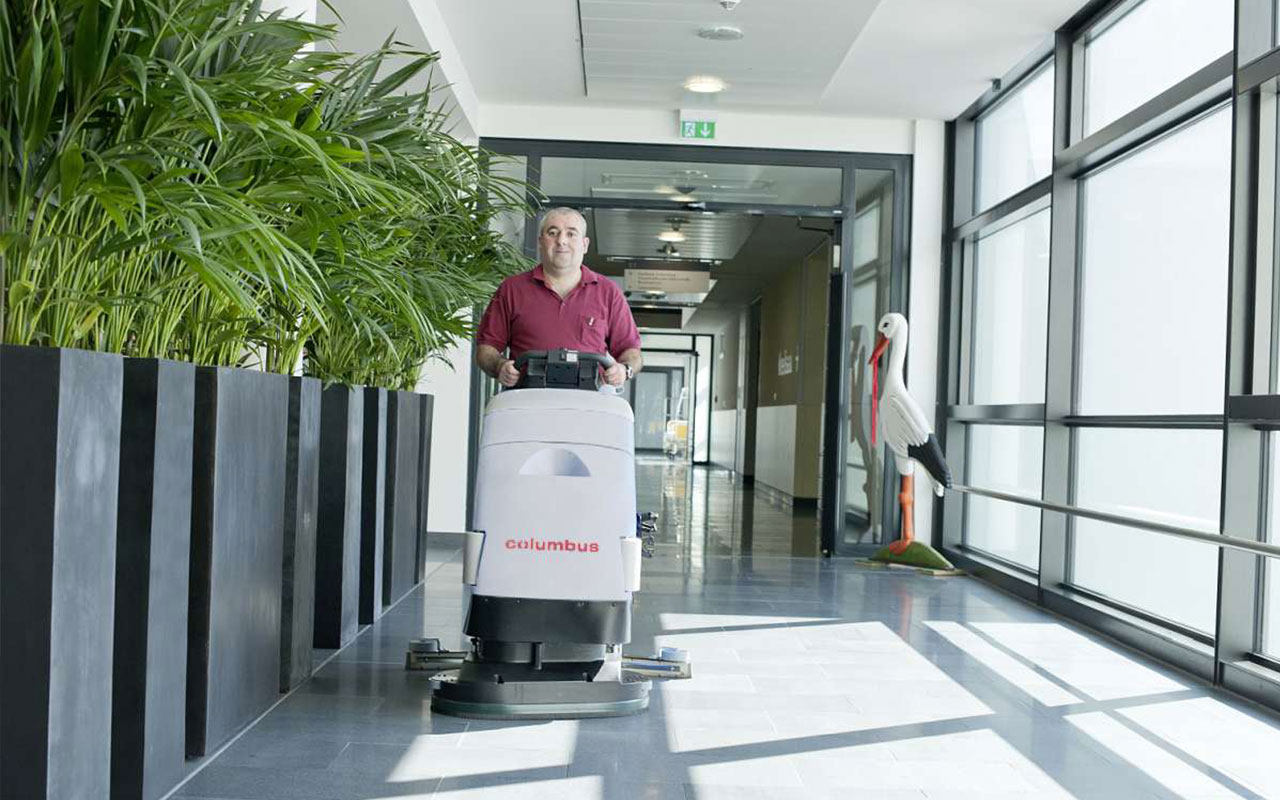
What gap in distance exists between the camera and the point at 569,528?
330 centimetres

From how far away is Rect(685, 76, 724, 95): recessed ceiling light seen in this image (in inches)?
281

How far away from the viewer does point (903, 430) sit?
281 inches

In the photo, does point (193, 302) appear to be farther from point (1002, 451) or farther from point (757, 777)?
point (1002, 451)

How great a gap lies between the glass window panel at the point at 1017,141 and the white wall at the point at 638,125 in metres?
0.97

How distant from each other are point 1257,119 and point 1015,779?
97.7 inches

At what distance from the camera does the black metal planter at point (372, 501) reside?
4.66 m

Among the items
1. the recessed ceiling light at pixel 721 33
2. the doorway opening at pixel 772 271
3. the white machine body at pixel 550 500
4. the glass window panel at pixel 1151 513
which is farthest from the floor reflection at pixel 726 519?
the white machine body at pixel 550 500

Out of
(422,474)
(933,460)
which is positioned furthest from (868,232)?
(422,474)

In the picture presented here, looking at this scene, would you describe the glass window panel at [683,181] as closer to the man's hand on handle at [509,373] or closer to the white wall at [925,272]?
the white wall at [925,272]

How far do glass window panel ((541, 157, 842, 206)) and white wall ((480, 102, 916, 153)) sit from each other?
151mm

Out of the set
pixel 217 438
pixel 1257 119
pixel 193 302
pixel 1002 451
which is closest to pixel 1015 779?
pixel 217 438

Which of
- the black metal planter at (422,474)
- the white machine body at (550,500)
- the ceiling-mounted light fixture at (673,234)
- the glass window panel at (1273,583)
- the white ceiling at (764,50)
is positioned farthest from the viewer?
the ceiling-mounted light fixture at (673,234)

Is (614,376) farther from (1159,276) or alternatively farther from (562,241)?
(1159,276)

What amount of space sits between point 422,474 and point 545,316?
7.11ft
